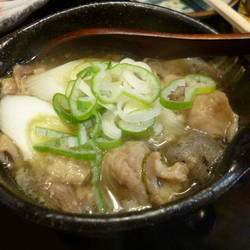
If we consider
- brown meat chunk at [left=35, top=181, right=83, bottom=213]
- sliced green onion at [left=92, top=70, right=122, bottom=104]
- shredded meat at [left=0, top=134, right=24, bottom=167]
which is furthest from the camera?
sliced green onion at [left=92, top=70, right=122, bottom=104]

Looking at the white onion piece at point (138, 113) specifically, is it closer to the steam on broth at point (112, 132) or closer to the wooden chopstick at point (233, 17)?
the steam on broth at point (112, 132)

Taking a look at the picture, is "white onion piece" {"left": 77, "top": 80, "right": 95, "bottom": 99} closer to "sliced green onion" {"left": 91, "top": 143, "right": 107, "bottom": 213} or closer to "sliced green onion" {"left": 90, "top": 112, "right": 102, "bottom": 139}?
"sliced green onion" {"left": 90, "top": 112, "right": 102, "bottom": 139}

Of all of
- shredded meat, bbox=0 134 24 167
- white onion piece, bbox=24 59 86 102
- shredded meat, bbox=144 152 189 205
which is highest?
white onion piece, bbox=24 59 86 102

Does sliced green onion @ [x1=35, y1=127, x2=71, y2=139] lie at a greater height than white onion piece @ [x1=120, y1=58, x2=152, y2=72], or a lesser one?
lesser

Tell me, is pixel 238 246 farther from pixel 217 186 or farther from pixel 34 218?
pixel 34 218

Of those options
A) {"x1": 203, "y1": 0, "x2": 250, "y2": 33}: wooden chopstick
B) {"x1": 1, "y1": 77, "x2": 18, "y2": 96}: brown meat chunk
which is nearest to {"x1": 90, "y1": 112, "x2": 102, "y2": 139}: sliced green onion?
{"x1": 1, "y1": 77, "x2": 18, "y2": 96}: brown meat chunk

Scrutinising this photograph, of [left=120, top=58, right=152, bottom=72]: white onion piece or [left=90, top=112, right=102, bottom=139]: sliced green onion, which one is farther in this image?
[left=120, top=58, right=152, bottom=72]: white onion piece
